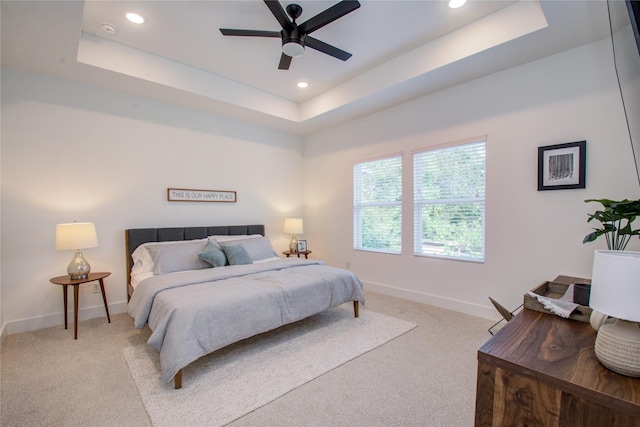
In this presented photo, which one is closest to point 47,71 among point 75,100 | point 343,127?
point 75,100

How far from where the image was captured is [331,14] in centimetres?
225

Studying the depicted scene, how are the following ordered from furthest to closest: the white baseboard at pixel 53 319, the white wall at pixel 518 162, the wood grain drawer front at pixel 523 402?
1. the white baseboard at pixel 53 319
2. the white wall at pixel 518 162
3. the wood grain drawer front at pixel 523 402

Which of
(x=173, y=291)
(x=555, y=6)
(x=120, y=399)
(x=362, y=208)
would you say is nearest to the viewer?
(x=120, y=399)

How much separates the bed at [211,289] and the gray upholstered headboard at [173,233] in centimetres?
1

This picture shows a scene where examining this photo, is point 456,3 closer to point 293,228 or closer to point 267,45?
point 267,45

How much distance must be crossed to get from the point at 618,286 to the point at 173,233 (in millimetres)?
4170

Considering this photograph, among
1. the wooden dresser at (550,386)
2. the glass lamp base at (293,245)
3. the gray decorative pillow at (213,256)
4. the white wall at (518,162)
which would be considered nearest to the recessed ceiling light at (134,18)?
the gray decorative pillow at (213,256)

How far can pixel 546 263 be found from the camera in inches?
113

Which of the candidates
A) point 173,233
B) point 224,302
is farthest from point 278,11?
point 173,233

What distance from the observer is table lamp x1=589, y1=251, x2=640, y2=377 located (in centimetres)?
84

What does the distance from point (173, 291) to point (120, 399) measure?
80 centimetres

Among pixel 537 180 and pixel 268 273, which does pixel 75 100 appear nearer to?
pixel 268 273

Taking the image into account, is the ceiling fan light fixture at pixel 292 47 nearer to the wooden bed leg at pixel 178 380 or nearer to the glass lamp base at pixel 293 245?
the wooden bed leg at pixel 178 380

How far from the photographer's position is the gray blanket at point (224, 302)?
2096 mm
